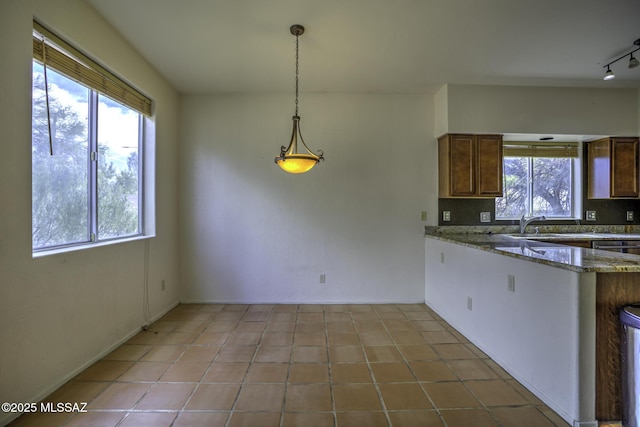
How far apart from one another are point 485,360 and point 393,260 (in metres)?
1.55

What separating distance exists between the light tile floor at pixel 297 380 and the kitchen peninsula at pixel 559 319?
0.15 meters

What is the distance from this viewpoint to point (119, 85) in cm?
257

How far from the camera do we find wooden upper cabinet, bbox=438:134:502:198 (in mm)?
3473

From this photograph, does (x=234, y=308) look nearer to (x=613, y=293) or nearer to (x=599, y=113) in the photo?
(x=613, y=293)

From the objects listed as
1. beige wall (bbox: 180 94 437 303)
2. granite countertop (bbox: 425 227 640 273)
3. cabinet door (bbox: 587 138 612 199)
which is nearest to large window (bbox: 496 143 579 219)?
cabinet door (bbox: 587 138 612 199)

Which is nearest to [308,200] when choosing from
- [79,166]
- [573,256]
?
[79,166]

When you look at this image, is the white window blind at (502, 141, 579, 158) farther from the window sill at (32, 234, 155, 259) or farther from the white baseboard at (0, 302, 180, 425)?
the white baseboard at (0, 302, 180, 425)

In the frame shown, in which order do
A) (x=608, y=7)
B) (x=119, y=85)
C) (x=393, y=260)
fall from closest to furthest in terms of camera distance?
(x=608, y=7) → (x=119, y=85) → (x=393, y=260)

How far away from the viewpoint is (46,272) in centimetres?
184

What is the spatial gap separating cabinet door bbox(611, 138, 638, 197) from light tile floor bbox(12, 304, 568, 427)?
2910 millimetres

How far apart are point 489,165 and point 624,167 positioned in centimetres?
172

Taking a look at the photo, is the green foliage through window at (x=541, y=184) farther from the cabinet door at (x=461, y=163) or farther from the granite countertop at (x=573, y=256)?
the cabinet door at (x=461, y=163)

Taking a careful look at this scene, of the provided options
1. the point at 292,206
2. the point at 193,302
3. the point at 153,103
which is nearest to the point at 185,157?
the point at 153,103

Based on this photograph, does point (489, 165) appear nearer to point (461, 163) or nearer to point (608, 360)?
point (461, 163)
